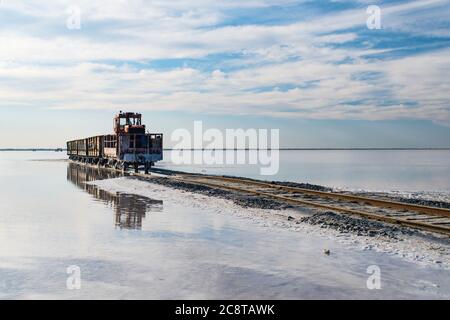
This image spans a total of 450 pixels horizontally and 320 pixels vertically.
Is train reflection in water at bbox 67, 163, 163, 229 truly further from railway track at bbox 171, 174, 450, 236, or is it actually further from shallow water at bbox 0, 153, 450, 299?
railway track at bbox 171, 174, 450, 236

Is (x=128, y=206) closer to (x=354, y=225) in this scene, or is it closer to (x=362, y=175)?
(x=354, y=225)

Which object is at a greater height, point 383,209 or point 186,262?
point 186,262

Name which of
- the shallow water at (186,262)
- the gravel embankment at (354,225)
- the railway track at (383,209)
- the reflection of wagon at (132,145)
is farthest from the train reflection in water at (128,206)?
the reflection of wagon at (132,145)

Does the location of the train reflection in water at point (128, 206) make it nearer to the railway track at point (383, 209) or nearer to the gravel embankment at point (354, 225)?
the gravel embankment at point (354, 225)

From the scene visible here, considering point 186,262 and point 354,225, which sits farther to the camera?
point 354,225

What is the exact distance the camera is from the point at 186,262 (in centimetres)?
830

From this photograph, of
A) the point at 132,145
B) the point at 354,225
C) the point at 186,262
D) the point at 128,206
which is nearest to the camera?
the point at 186,262

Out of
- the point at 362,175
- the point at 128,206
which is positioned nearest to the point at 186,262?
the point at 128,206

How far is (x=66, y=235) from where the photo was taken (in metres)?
10.9

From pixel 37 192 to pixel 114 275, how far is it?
55.0ft

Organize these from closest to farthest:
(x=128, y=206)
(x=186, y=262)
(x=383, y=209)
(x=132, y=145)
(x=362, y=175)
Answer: (x=186, y=262) < (x=383, y=209) < (x=128, y=206) < (x=132, y=145) < (x=362, y=175)
